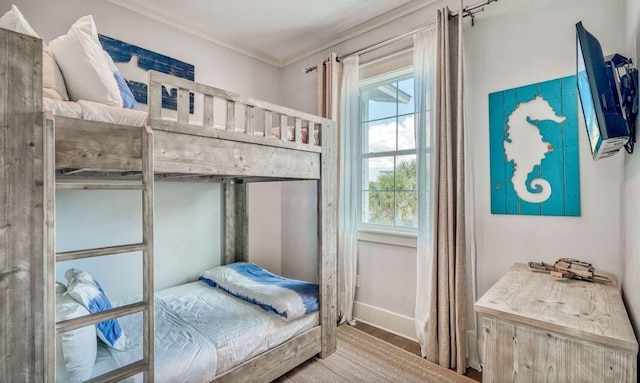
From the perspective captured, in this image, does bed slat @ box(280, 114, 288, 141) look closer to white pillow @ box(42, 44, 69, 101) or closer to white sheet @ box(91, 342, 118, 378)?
white pillow @ box(42, 44, 69, 101)

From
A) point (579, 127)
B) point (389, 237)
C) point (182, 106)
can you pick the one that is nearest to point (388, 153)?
point (389, 237)

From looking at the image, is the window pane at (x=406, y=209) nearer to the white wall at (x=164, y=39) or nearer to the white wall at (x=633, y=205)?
the white wall at (x=633, y=205)

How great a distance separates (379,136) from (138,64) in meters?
2.28

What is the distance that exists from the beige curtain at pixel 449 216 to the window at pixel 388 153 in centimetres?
42

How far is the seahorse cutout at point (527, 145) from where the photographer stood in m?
1.93

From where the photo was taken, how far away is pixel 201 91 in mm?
1554

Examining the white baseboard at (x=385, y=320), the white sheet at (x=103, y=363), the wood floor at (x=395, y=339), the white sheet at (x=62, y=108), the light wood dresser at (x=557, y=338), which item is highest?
the white sheet at (x=62, y=108)

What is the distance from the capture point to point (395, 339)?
8.33 feet

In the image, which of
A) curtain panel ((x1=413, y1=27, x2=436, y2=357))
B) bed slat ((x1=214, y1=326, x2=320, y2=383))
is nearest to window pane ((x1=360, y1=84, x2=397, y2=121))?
curtain panel ((x1=413, y1=27, x2=436, y2=357))

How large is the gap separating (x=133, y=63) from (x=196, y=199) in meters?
1.32

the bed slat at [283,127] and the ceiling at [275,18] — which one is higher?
the ceiling at [275,18]

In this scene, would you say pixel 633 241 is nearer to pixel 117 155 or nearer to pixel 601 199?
pixel 601 199

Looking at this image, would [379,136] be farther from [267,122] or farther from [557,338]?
[557,338]

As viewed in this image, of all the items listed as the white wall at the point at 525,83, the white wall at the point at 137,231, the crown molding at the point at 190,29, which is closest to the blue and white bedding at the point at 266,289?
the white wall at the point at 137,231
